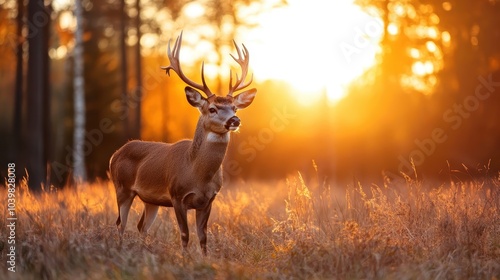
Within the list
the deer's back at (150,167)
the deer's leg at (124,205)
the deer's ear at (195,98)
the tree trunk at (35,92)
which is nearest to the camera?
the deer's ear at (195,98)

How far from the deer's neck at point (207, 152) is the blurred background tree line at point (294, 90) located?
6681mm

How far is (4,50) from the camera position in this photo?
71.6 feet

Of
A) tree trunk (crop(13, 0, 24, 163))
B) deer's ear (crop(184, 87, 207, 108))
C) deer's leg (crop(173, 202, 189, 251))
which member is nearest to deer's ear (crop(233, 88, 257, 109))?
deer's ear (crop(184, 87, 207, 108))

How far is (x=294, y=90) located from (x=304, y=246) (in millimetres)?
24728

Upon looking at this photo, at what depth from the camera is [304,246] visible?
715 centimetres

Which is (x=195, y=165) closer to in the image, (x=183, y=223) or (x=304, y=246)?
(x=183, y=223)

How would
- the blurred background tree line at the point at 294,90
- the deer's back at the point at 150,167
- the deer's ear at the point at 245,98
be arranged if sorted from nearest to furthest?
the deer's back at the point at 150,167 → the deer's ear at the point at 245,98 → the blurred background tree line at the point at 294,90

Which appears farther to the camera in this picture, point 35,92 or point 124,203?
point 35,92

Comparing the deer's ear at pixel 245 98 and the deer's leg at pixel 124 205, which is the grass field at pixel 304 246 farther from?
the deer's ear at pixel 245 98

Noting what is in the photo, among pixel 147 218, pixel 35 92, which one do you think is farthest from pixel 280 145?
pixel 147 218

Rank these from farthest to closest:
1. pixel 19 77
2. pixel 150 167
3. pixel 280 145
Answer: pixel 280 145 < pixel 19 77 < pixel 150 167

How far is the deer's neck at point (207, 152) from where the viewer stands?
823cm

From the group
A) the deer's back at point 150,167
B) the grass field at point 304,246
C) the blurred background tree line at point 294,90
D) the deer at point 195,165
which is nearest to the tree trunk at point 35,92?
the blurred background tree line at point 294,90

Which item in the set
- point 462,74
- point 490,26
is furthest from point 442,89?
point 490,26
